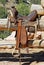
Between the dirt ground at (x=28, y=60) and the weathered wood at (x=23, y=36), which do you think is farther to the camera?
the dirt ground at (x=28, y=60)

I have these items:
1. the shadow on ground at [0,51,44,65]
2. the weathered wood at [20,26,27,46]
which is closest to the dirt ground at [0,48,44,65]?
the shadow on ground at [0,51,44,65]

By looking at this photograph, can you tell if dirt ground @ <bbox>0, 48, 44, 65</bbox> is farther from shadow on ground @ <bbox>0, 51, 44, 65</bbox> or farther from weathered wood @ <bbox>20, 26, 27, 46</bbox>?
weathered wood @ <bbox>20, 26, 27, 46</bbox>

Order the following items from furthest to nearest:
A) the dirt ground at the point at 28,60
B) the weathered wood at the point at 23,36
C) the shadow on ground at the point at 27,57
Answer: the shadow on ground at the point at 27,57 → the dirt ground at the point at 28,60 → the weathered wood at the point at 23,36

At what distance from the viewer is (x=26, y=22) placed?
5.29 meters

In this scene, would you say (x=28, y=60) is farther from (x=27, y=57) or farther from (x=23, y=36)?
(x=23, y=36)

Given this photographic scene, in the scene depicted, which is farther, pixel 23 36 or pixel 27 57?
pixel 27 57

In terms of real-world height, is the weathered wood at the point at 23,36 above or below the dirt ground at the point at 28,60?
above

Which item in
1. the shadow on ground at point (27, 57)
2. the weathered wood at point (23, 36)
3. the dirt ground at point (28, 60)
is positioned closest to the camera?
the weathered wood at point (23, 36)

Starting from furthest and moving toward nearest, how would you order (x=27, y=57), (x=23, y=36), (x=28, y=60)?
(x=27, y=57), (x=28, y=60), (x=23, y=36)

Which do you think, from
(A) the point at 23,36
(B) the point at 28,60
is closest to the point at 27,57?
(B) the point at 28,60

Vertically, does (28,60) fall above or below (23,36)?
below

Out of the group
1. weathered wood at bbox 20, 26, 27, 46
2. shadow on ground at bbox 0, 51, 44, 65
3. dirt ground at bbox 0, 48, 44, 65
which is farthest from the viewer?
shadow on ground at bbox 0, 51, 44, 65

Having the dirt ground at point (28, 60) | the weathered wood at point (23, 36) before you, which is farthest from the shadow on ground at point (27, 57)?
the weathered wood at point (23, 36)

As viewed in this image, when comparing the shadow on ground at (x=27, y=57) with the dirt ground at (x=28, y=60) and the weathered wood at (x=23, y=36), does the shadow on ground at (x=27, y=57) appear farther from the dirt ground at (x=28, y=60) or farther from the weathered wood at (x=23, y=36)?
the weathered wood at (x=23, y=36)
